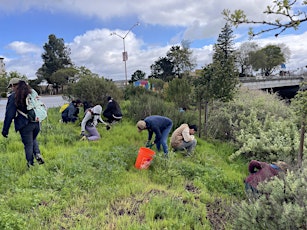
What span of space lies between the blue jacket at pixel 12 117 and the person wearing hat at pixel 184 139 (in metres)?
3.60

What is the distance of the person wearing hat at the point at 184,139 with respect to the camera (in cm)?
680

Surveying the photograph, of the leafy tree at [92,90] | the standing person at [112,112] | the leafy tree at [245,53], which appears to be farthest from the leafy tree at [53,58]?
the standing person at [112,112]

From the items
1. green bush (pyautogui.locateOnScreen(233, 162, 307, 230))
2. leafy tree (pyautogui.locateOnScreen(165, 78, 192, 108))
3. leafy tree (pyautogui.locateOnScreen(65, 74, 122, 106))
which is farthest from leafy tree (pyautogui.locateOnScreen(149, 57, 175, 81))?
green bush (pyautogui.locateOnScreen(233, 162, 307, 230))

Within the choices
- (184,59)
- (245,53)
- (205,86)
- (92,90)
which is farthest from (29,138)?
(245,53)

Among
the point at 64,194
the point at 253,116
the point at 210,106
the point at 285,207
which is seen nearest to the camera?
the point at 285,207

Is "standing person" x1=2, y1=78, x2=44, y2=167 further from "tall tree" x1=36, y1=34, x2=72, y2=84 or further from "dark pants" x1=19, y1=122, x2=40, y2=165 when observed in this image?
"tall tree" x1=36, y1=34, x2=72, y2=84

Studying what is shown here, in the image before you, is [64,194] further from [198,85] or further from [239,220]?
[198,85]

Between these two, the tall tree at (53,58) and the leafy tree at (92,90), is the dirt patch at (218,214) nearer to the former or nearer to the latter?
the leafy tree at (92,90)

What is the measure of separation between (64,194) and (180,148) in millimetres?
3585

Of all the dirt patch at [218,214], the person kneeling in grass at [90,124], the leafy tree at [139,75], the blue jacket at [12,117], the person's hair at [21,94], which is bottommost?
the dirt patch at [218,214]

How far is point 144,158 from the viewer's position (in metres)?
5.56

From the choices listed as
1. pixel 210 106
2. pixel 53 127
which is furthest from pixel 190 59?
pixel 53 127

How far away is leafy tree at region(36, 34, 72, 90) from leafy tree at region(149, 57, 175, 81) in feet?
57.1

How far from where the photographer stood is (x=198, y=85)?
32.0 ft
